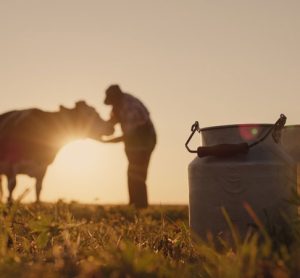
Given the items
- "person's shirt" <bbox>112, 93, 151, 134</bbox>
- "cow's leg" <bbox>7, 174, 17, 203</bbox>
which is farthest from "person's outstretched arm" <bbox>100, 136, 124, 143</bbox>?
"cow's leg" <bbox>7, 174, 17, 203</bbox>

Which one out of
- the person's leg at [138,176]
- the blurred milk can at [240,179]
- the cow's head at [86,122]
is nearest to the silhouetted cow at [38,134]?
the cow's head at [86,122]

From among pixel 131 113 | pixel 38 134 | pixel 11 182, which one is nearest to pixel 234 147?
pixel 11 182

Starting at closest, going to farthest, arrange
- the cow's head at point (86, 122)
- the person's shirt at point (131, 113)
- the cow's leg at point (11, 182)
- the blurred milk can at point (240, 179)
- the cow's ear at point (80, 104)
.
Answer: the blurred milk can at point (240, 179) < the cow's leg at point (11, 182) < the person's shirt at point (131, 113) < the cow's head at point (86, 122) < the cow's ear at point (80, 104)

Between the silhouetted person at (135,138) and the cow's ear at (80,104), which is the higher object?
the cow's ear at (80,104)

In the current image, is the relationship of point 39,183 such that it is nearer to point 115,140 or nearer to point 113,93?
point 115,140

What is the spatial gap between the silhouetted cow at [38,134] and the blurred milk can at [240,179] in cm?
634

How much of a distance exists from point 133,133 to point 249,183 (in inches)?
311

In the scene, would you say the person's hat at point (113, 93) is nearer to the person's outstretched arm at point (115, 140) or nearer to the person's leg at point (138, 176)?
the person's outstretched arm at point (115, 140)

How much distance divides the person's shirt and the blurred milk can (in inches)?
296

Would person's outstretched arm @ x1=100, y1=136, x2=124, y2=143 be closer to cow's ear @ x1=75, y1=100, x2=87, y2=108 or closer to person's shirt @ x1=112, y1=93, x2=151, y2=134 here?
person's shirt @ x1=112, y1=93, x2=151, y2=134

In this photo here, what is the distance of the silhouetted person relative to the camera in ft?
35.6

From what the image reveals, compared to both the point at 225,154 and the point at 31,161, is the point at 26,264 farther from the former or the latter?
the point at 31,161

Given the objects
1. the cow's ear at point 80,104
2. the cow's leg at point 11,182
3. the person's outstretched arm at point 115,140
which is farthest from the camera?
the cow's ear at point 80,104

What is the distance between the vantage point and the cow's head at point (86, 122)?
11.2m
